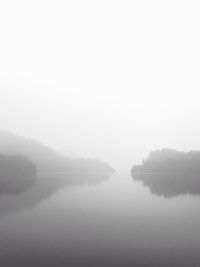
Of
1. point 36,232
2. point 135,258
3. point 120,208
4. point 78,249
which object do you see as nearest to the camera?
point 135,258

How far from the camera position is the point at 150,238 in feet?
154

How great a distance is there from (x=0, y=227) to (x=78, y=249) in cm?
1667

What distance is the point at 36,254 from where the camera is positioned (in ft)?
125

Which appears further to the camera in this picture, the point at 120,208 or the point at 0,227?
the point at 120,208

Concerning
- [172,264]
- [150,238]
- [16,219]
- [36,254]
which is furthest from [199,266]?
[16,219]

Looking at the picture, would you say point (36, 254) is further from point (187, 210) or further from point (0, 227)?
point (187, 210)

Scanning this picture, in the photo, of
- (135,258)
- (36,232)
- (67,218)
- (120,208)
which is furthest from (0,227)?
(120,208)

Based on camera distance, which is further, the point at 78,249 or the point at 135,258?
the point at 78,249

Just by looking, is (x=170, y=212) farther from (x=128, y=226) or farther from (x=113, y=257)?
(x=113, y=257)

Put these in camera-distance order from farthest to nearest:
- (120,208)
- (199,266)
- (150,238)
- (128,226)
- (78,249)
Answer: (120,208) < (128,226) < (150,238) < (78,249) < (199,266)

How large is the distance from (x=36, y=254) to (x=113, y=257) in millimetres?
8313

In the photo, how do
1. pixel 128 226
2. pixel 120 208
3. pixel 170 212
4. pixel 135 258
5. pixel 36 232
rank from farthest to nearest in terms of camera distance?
pixel 120 208, pixel 170 212, pixel 128 226, pixel 36 232, pixel 135 258

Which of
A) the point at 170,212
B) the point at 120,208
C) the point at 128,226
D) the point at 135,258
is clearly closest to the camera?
the point at 135,258

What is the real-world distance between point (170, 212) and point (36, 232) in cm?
3277
